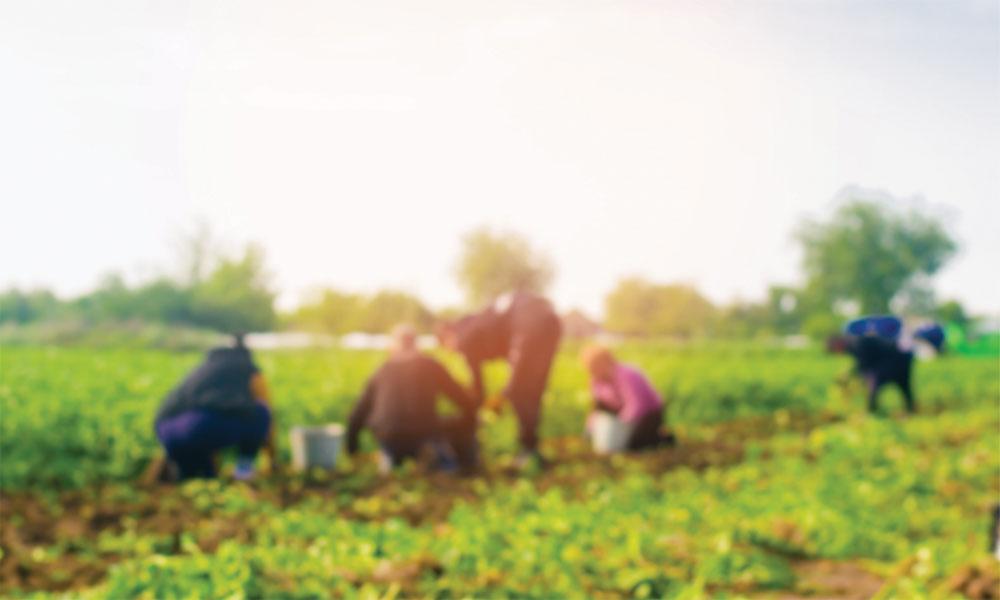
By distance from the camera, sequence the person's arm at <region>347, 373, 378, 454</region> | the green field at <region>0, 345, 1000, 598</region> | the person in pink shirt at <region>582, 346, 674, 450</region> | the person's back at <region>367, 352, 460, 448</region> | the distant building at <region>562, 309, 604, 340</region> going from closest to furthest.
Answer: the green field at <region>0, 345, 1000, 598</region> → the person's back at <region>367, 352, 460, 448</region> → the person's arm at <region>347, 373, 378, 454</region> → the person in pink shirt at <region>582, 346, 674, 450</region> → the distant building at <region>562, 309, 604, 340</region>

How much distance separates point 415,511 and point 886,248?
87.0 feet

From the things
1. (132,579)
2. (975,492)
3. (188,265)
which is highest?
(188,265)

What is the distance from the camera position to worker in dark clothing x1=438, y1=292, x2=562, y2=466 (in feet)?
26.1

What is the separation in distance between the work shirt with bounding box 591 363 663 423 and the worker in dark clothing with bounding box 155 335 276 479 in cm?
307

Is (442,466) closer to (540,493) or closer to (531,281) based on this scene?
(540,493)

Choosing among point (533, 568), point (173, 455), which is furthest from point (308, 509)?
point (533, 568)

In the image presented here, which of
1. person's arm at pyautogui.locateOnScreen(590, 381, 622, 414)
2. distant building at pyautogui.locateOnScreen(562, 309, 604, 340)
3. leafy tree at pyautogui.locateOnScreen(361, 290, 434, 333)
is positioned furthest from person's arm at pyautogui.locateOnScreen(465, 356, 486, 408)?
distant building at pyautogui.locateOnScreen(562, 309, 604, 340)

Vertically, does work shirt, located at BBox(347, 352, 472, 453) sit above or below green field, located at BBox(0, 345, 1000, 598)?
above

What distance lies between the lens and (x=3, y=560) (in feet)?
16.5

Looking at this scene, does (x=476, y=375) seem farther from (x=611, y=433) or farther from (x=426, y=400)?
(x=611, y=433)

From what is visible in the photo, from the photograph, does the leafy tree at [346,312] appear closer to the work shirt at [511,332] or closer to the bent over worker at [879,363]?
the work shirt at [511,332]

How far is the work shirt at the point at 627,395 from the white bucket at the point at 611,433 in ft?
0.19

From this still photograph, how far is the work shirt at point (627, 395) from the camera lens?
8.65m

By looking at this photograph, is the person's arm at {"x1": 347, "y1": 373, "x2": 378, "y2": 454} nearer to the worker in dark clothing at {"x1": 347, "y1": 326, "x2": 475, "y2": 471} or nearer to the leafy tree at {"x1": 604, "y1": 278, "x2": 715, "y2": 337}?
the worker in dark clothing at {"x1": 347, "y1": 326, "x2": 475, "y2": 471}
